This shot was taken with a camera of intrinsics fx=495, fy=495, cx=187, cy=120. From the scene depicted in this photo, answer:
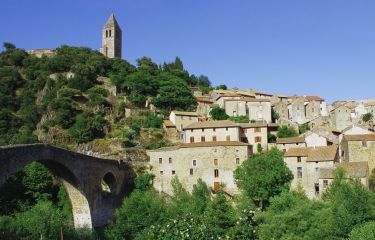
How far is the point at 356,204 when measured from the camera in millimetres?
35938

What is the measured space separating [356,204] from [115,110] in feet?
147

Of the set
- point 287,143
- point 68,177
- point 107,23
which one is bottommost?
point 68,177

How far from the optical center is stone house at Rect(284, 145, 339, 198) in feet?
165

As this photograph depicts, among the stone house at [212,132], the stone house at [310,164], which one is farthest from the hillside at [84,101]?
the stone house at [310,164]

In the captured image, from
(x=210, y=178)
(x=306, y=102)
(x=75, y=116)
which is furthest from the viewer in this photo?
(x=306, y=102)

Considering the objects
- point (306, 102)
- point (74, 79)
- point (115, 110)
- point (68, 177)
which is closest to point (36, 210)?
point (68, 177)

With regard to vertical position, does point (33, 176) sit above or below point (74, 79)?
below

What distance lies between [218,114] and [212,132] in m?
14.5

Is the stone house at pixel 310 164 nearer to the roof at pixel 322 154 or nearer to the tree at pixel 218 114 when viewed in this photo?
the roof at pixel 322 154

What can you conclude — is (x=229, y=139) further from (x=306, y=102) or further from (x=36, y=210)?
(x=306, y=102)

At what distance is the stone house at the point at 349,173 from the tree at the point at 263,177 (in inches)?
134

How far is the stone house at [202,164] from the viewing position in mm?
53938

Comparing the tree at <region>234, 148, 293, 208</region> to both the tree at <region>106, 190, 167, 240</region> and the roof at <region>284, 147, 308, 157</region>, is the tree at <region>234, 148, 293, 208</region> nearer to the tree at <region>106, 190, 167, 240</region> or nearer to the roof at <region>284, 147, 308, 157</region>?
the roof at <region>284, 147, 308, 157</region>

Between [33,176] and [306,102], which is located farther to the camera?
[306,102]
